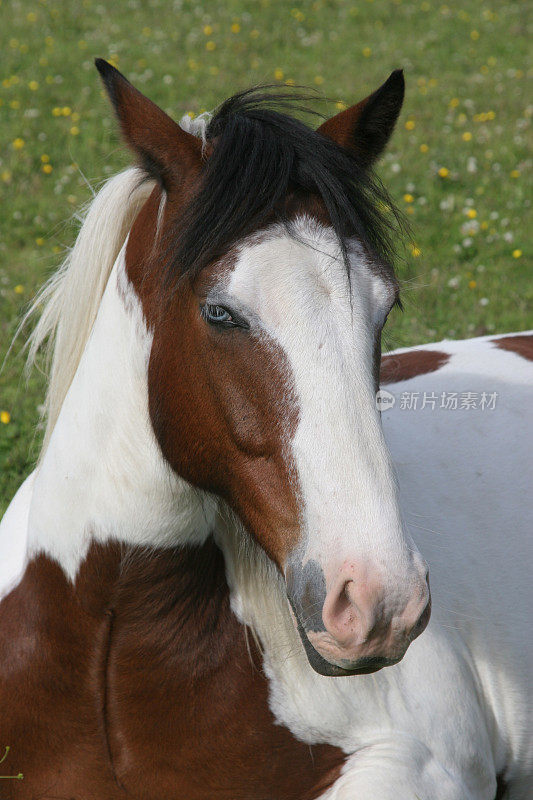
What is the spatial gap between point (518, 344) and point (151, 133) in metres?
2.44

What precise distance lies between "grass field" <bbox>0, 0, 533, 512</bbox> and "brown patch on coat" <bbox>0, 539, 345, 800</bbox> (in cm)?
220

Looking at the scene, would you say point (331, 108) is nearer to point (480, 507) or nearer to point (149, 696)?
point (480, 507)

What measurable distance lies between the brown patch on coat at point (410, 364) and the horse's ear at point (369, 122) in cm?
147

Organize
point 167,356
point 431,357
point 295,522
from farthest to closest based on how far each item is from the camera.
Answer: point 431,357, point 167,356, point 295,522

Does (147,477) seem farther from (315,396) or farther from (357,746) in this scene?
(357,746)

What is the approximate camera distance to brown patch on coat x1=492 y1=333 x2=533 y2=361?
411cm

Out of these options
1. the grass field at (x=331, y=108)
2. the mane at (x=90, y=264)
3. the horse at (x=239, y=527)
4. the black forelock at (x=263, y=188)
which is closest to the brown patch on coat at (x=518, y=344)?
the grass field at (x=331, y=108)

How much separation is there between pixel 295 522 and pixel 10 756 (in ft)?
4.11

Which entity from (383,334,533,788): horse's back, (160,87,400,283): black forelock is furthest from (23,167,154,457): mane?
(383,334,533,788): horse's back

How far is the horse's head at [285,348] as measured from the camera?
77.4 inches

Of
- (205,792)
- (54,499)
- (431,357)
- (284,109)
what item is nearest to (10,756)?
(205,792)

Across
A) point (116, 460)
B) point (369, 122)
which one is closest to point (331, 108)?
point (369, 122)

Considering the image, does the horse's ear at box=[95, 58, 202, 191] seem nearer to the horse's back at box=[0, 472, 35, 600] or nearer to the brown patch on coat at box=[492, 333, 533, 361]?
the horse's back at box=[0, 472, 35, 600]

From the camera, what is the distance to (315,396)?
6.64 feet
